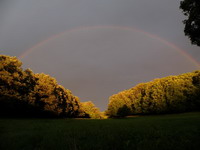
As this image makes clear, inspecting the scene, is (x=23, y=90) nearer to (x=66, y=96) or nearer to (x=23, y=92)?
(x=23, y=92)

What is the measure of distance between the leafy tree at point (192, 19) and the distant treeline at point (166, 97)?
4176cm

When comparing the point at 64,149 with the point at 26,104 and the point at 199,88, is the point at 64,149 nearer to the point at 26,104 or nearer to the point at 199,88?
the point at 26,104

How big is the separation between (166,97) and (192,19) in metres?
48.8

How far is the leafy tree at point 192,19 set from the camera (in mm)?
13785

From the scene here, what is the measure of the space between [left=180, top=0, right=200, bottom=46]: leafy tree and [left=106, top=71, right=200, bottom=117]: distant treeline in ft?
137

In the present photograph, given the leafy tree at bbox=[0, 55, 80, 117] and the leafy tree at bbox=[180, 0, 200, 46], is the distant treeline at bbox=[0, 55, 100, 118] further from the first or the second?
the leafy tree at bbox=[180, 0, 200, 46]

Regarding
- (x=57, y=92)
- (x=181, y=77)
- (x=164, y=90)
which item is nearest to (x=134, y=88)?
(x=164, y=90)

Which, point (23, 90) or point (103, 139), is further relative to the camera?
point (23, 90)

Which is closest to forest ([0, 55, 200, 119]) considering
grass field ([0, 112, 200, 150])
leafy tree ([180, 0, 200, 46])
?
grass field ([0, 112, 200, 150])

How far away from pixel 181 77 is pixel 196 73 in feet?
17.1

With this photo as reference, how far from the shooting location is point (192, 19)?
14.2m

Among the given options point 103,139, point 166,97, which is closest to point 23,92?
point 103,139

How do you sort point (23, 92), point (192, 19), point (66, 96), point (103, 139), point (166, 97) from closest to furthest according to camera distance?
point (103, 139)
point (192, 19)
point (23, 92)
point (66, 96)
point (166, 97)

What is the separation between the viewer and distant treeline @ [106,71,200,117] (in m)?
50.5
